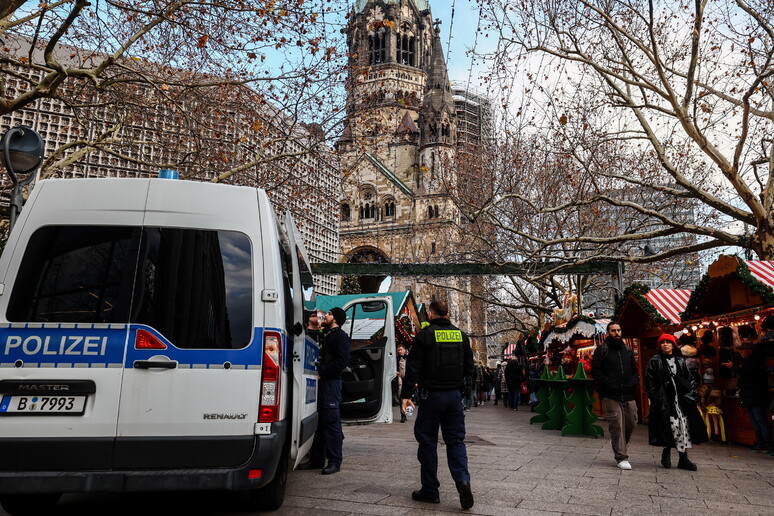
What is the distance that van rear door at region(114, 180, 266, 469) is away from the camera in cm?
376

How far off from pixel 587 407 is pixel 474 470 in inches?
225

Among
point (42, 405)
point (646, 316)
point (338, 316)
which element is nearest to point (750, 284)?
point (646, 316)

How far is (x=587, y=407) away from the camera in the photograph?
11.8 meters

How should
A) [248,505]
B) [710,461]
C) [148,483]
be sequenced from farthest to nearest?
[710,461]
[248,505]
[148,483]

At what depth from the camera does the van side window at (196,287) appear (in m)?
3.90

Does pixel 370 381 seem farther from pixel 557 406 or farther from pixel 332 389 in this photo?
pixel 557 406

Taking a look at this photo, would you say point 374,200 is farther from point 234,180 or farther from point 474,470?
point 474,470

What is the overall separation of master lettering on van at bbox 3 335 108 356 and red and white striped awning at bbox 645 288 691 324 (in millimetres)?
10682

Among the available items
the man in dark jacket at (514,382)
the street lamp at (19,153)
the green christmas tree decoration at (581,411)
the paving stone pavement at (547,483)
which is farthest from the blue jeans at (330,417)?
the man in dark jacket at (514,382)

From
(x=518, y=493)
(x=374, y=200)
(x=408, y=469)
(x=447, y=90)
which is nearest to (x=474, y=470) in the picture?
(x=408, y=469)

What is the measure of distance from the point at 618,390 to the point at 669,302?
583 cm

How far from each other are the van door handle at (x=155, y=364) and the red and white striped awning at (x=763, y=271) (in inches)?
347

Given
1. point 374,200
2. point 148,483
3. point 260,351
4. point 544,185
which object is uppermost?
point 374,200

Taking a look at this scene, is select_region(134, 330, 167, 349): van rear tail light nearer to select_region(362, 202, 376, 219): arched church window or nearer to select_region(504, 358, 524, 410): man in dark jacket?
select_region(504, 358, 524, 410): man in dark jacket
